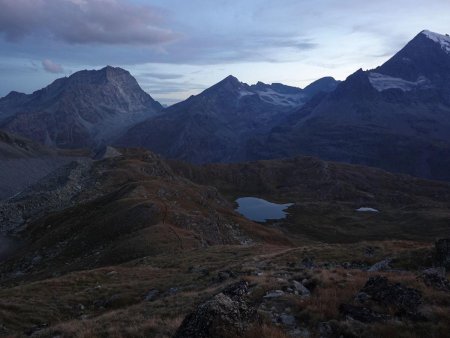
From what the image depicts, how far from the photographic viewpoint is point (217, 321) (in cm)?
1441

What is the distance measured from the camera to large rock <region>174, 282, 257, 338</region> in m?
14.1

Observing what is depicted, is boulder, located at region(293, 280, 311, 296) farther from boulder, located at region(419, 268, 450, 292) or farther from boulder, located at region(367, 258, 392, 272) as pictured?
boulder, located at region(367, 258, 392, 272)

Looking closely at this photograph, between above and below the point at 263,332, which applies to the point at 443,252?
below

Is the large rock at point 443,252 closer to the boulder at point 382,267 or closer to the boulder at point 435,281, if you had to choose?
the boulder at point 382,267

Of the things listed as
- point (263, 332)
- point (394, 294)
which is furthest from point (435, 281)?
point (263, 332)

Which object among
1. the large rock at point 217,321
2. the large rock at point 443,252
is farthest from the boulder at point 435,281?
the large rock at point 217,321

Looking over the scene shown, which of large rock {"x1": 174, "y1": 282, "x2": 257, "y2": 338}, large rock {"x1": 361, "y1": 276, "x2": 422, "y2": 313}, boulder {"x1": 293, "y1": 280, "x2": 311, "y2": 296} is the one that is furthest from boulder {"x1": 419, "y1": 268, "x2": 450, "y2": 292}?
large rock {"x1": 174, "y1": 282, "x2": 257, "y2": 338}

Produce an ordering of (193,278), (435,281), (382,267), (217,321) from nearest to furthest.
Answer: (217,321)
(435,281)
(382,267)
(193,278)

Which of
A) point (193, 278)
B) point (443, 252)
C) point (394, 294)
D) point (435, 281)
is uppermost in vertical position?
point (394, 294)

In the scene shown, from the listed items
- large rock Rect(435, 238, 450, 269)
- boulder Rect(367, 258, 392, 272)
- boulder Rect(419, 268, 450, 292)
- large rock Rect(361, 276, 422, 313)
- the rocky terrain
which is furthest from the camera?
boulder Rect(367, 258, 392, 272)

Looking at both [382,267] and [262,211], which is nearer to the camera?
[382,267]

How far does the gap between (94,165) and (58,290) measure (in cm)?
12511

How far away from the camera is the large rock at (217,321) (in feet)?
46.4

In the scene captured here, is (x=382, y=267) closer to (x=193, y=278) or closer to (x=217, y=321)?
(x=193, y=278)
